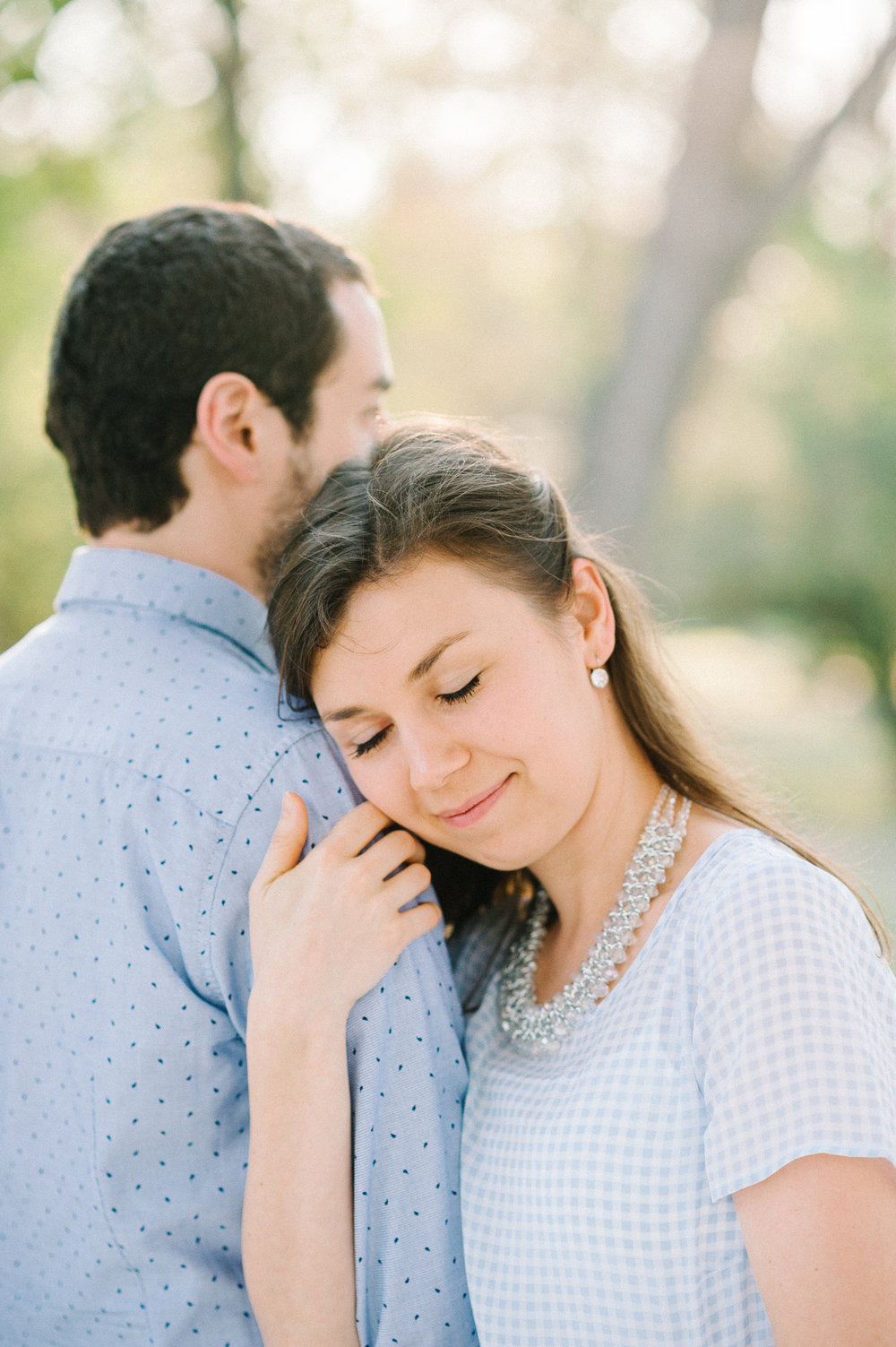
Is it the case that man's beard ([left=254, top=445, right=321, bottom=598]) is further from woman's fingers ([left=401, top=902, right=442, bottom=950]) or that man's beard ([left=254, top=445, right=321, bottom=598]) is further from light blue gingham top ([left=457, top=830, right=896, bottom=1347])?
light blue gingham top ([left=457, top=830, right=896, bottom=1347])

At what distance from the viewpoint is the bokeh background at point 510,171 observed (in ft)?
19.4

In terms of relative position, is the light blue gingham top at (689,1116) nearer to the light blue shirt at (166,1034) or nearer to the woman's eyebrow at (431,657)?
the light blue shirt at (166,1034)

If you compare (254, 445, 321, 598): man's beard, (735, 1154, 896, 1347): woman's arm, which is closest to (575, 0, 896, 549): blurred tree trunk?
(254, 445, 321, 598): man's beard

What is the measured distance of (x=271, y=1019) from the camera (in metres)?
1.27

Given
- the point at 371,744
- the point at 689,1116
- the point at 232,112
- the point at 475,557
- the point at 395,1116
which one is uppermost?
the point at 232,112

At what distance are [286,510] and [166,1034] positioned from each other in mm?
811

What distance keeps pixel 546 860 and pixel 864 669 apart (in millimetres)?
11851

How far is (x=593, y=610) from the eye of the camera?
1585 mm

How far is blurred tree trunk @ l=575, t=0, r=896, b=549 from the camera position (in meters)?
5.79

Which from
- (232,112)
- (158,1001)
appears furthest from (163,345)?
(232,112)

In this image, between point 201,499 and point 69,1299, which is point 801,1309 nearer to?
point 69,1299

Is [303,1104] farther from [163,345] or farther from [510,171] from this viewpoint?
[510,171]

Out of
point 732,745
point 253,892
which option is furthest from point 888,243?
point 253,892

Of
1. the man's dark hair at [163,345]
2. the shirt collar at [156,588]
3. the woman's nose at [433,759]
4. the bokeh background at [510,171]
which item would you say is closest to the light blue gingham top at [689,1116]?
the woman's nose at [433,759]
